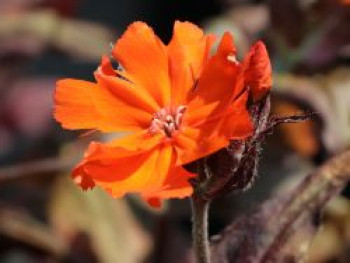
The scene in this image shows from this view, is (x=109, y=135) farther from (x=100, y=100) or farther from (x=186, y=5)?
(x=186, y=5)

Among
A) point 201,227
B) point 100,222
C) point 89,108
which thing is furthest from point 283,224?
point 100,222

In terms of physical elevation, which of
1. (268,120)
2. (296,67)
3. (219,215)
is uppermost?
(268,120)

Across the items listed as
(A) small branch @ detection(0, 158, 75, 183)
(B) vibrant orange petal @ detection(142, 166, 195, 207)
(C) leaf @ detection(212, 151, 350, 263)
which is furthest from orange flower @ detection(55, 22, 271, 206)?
Answer: (A) small branch @ detection(0, 158, 75, 183)

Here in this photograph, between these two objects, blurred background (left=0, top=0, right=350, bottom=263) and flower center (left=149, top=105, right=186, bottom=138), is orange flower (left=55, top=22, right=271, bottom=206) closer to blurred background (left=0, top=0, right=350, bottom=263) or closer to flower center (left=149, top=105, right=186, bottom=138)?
flower center (left=149, top=105, right=186, bottom=138)

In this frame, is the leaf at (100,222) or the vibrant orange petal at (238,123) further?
the leaf at (100,222)

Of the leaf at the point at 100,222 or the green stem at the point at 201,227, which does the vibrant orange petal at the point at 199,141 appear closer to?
the green stem at the point at 201,227

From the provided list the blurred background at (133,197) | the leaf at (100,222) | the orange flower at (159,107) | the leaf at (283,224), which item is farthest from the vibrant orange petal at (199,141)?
the leaf at (100,222)

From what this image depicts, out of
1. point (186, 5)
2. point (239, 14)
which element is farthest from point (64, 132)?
point (186, 5)

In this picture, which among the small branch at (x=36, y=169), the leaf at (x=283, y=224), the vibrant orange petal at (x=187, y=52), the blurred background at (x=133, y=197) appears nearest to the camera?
the vibrant orange petal at (x=187, y=52)
